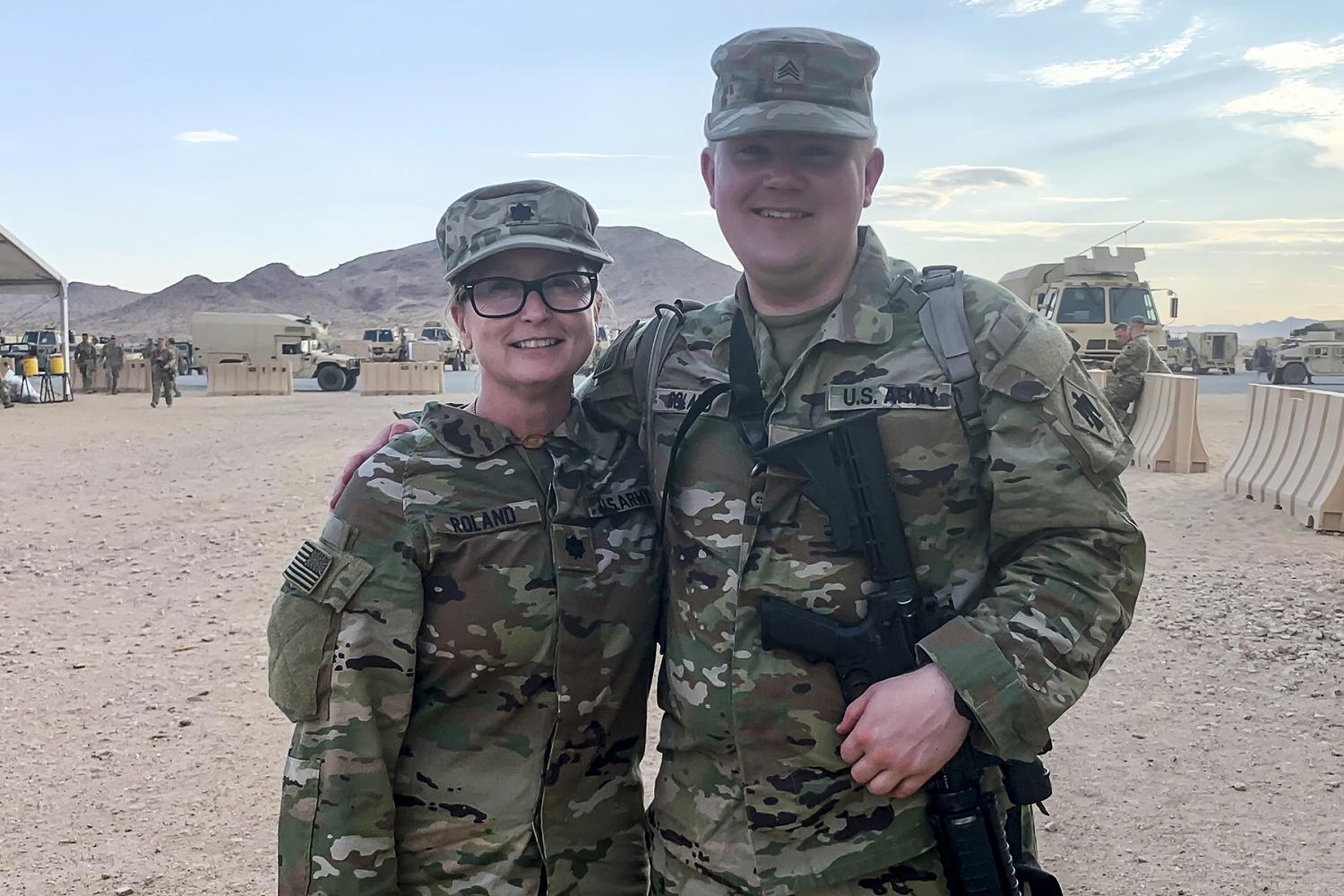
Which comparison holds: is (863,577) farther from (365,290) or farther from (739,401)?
(365,290)

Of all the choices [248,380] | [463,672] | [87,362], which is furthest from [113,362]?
[463,672]

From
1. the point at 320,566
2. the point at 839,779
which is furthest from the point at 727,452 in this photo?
the point at 320,566

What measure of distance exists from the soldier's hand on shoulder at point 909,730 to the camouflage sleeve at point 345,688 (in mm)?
855

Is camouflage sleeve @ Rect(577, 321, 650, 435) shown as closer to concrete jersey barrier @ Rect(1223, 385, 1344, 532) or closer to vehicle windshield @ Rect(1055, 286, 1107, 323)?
concrete jersey barrier @ Rect(1223, 385, 1344, 532)

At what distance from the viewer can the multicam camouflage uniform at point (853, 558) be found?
1.94 metres

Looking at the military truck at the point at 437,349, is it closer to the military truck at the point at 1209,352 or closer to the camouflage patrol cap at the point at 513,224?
the military truck at the point at 1209,352

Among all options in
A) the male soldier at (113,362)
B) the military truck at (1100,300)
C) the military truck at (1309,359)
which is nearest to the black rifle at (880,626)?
the military truck at (1100,300)

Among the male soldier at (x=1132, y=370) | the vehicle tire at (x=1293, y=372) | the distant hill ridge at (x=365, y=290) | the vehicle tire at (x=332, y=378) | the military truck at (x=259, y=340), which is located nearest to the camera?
the male soldier at (x=1132, y=370)

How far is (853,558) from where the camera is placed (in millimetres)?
2055

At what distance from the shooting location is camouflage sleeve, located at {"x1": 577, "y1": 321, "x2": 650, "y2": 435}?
2.46 metres

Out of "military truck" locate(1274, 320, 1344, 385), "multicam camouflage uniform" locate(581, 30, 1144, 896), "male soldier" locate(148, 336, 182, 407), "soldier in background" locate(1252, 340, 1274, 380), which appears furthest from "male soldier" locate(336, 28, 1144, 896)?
"soldier in background" locate(1252, 340, 1274, 380)

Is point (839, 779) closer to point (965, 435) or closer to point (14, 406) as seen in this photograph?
point (965, 435)

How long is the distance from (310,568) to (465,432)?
0.40 meters

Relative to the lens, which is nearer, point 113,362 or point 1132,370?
point 1132,370
